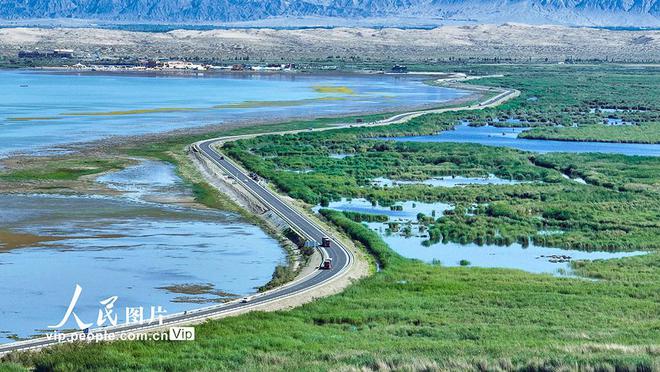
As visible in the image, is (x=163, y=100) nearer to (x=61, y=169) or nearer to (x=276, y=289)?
(x=61, y=169)

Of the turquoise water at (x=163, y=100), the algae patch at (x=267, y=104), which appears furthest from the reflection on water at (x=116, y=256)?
the algae patch at (x=267, y=104)

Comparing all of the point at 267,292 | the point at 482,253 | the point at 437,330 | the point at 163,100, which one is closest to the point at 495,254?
the point at 482,253

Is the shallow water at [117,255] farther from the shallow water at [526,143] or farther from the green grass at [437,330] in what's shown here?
the shallow water at [526,143]

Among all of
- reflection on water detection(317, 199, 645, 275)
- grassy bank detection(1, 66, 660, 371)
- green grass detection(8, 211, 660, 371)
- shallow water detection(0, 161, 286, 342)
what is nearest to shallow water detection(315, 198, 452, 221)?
grassy bank detection(1, 66, 660, 371)

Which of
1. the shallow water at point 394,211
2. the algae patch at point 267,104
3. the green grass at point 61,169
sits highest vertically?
the shallow water at point 394,211

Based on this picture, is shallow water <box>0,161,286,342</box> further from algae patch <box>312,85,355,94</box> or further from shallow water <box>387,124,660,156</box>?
algae patch <box>312,85,355,94</box>

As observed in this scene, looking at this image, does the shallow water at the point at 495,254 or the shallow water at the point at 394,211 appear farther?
the shallow water at the point at 394,211
